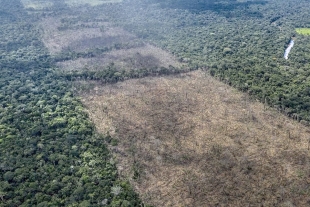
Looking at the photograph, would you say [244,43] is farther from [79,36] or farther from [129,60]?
[79,36]

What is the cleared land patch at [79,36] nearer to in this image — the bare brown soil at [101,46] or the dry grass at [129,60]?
the bare brown soil at [101,46]

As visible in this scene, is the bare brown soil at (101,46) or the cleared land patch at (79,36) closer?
the bare brown soil at (101,46)

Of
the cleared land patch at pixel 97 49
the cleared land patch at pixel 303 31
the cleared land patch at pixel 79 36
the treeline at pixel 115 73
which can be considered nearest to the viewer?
the treeline at pixel 115 73

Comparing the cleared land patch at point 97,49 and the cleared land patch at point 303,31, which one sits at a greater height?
the cleared land patch at point 303,31

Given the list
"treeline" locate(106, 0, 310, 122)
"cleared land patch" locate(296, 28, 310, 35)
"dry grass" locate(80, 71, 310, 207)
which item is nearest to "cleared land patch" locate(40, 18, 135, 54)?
"treeline" locate(106, 0, 310, 122)

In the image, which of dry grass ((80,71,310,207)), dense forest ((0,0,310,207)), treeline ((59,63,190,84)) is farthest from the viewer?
treeline ((59,63,190,84))

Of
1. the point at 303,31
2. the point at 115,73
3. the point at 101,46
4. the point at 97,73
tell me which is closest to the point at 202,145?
the point at 115,73

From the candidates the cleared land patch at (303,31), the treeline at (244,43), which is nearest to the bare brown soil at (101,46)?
the treeline at (244,43)

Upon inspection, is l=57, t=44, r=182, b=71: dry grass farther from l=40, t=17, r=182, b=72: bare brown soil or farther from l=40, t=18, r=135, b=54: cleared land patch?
l=40, t=18, r=135, b=54: cleared land patch
